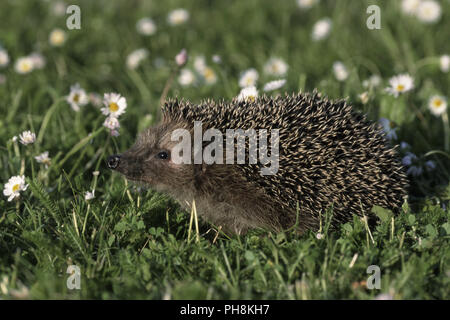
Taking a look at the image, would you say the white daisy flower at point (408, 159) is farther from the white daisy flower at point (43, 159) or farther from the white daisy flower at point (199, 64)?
the white daisy flower at point (43, 159)

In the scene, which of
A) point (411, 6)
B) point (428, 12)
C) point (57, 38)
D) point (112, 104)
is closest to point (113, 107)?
point (112, 104)

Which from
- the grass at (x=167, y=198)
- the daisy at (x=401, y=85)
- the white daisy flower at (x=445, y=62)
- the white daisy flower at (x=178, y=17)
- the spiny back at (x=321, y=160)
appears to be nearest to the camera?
the grass at (x=167, y=198)

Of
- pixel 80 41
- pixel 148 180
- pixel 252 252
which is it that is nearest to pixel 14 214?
pixel 148 180

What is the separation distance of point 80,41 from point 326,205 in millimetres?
6401

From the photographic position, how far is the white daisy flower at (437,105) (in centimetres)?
670

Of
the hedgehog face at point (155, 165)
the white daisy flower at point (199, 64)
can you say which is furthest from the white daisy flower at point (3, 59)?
the hedgehog face at point (155, 165)

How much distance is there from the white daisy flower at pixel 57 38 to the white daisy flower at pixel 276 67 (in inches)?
147

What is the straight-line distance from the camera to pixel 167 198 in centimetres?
535

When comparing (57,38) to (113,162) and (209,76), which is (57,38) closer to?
(209,76)

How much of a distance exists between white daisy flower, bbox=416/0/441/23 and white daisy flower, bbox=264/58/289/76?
2.98m
